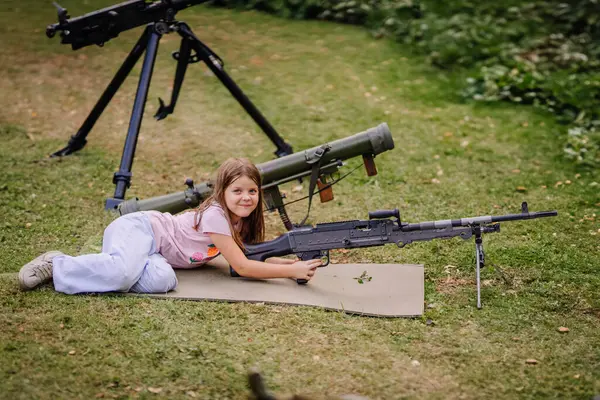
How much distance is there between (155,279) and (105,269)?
0.34 meters

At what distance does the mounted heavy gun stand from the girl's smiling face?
72 centimetres

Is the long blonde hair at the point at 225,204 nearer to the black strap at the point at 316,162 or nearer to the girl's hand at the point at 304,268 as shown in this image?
the girl's hand at the point at 304,268

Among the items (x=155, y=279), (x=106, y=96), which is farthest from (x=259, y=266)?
(x=106, y=96)

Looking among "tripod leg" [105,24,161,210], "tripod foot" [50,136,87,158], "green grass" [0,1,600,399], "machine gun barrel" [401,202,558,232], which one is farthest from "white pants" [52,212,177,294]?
"tripod foot" [50,136,87,158]

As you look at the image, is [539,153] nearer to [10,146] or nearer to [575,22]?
[575,22]

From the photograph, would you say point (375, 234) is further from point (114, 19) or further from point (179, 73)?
point (114, 19)

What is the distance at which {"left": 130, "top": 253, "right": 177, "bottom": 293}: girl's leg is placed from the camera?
4988 millimetres

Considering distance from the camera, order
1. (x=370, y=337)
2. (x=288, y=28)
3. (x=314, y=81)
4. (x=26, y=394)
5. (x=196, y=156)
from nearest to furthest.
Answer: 1. (x=26, y=394)
2. (x=370, y=337)
3. (x=196, y=156)
4. (x=314, y=81)
5. (x=288, y=28)

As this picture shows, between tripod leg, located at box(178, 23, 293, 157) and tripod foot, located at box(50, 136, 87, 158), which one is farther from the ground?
tripod leg, located at box(178, 23, 293, 157)

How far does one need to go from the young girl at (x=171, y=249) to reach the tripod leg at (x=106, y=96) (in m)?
2.13

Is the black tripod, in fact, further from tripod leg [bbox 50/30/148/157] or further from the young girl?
the young girl

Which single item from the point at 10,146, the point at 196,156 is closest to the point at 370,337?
the point at 196,156

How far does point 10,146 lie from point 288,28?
5.41 metres

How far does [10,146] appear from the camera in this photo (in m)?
8.01
